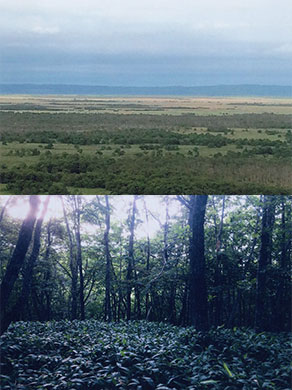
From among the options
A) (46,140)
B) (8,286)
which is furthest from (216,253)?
(46,140)

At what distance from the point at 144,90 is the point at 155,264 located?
141303mm

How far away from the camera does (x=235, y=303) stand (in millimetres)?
8195

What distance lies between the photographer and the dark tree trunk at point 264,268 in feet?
26.3

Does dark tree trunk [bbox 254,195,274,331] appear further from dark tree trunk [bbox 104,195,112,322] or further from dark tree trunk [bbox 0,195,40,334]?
dark tree trunk [bbox 0,195,40,334]

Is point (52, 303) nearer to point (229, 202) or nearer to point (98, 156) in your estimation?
point (229, 202)

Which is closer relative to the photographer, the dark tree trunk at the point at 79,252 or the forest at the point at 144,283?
the forest at the point at 144,283

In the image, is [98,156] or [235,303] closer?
[235,303]

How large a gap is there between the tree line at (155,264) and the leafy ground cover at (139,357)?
285 mm

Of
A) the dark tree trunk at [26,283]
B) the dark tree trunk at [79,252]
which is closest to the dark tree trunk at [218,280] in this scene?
the dark tree trunk at [79,252]

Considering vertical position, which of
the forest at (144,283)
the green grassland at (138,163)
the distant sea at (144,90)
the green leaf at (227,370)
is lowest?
the green leaf at (227,370)

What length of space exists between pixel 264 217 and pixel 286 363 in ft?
8.15

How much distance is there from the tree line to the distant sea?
440 feet

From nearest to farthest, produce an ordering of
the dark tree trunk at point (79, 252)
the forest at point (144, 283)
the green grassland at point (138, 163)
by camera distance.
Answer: the forest at point (144, 283)
the dark tree trunk at point (79, 252)
the green grassland at point (138, 163)

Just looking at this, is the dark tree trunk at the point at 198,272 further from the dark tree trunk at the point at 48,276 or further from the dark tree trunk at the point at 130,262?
the dark tree trunk at the point at 48,276
